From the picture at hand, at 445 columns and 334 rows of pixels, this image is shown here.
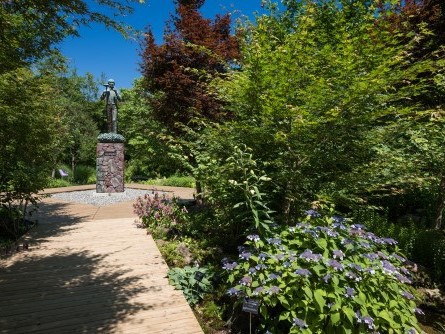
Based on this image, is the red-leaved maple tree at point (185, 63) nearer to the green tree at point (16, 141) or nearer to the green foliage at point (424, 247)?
the green tree at point (16, 141)

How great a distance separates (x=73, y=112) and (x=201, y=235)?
21.5 m

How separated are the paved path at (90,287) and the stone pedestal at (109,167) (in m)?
5.05

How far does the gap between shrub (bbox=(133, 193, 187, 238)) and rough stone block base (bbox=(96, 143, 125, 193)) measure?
195 inches

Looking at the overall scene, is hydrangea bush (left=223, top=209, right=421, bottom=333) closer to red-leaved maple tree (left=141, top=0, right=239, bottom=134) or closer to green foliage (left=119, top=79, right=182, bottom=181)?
red-leaved maple tree (left=141, top=0, right=239, bottom=134)

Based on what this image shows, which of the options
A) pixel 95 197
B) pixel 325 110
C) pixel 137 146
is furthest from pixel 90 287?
pixel 137 146

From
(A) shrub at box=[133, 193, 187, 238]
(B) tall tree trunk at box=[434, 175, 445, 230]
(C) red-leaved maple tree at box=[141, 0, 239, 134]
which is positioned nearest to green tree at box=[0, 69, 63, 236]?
(A) shrub at box=[133, 193, 187, 238]

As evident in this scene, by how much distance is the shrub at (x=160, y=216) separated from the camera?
236 inches

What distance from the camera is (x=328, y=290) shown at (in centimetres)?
265

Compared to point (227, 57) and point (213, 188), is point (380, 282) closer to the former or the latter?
point (213, 188)

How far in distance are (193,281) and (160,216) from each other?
107 inches

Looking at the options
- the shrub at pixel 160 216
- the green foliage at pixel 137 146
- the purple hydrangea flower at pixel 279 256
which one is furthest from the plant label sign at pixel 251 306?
the green foliage at pixel 137 146

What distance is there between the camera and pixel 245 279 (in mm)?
2816

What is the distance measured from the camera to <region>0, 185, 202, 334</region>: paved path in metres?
3.14

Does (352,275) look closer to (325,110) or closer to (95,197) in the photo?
(325,110)
